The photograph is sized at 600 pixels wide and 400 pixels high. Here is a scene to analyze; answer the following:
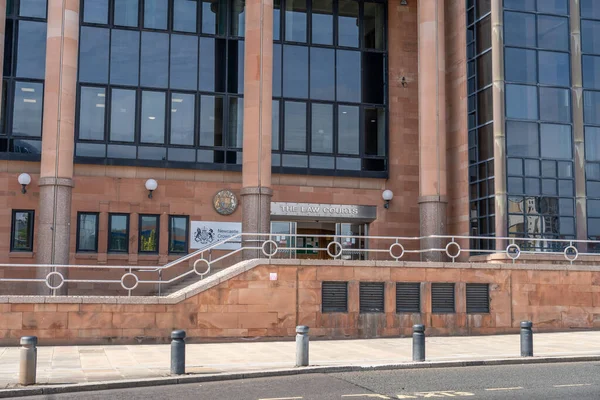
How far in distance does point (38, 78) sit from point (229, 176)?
25.7ft

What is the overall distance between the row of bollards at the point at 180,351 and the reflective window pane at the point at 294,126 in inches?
573

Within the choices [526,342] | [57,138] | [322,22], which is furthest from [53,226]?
[526,342]

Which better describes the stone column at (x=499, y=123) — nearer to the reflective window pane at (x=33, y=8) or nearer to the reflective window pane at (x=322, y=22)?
the reflective window pane at (x=322, y=22)

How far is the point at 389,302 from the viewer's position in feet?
68.6

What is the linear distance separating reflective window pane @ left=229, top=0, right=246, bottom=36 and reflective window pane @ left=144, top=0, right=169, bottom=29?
8.39ft

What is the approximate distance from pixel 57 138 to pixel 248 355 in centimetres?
1066

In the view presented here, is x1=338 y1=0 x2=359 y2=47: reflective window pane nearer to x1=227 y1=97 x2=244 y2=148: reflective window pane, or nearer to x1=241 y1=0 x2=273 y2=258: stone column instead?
x1=227 y1=97 x2=244 y2=148: reflective window pane

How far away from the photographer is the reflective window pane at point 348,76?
96.3 ft

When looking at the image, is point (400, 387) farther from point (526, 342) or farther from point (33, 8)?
point (33, 8)

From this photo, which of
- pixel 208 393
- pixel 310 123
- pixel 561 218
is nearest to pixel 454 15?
pixel 310 123

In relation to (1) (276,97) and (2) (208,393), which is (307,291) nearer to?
(2) (208,393)

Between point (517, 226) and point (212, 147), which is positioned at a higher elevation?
point (212, 147)

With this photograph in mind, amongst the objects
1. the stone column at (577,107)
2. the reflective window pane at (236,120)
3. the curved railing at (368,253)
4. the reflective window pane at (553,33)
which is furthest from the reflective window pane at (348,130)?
the stone column at (577,107)

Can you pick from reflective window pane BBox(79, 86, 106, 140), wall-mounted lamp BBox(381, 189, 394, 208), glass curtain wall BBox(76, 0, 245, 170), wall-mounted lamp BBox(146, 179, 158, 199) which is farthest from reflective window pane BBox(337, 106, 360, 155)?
reflective window pane BBox(79, 86, 106, 140)
